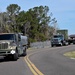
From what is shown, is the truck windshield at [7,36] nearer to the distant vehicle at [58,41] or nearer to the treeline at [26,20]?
the distant vehicle at [58,41]

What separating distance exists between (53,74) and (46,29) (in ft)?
370

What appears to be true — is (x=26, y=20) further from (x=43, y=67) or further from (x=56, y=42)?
(x=43, y=67)

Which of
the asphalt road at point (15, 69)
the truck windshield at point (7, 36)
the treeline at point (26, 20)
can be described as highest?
the treeline at point (26, 20)

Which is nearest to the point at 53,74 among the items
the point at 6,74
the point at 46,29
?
the point at 6,74

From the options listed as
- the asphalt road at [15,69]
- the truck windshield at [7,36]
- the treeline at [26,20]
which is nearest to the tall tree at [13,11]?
the treeline at [26,20]

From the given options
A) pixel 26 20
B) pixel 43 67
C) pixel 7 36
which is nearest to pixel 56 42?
pixel 26 20

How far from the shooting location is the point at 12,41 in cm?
2812

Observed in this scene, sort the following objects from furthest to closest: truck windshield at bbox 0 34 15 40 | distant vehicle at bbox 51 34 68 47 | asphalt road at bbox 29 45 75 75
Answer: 1. distant vehicle at bbox 51 34 68 47
2. truck windshield at bbox 0 34 15 40
3. asphalt road at bbox 29 45 75 75

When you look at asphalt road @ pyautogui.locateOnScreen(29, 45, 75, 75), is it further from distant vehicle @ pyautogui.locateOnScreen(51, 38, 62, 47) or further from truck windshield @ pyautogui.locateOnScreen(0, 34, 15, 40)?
distant vehicle @ pyautogui.locateOnScreen(51, 38, 62, 47)

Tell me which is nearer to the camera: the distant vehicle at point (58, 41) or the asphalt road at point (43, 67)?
the asphalt road at point (43, 67)

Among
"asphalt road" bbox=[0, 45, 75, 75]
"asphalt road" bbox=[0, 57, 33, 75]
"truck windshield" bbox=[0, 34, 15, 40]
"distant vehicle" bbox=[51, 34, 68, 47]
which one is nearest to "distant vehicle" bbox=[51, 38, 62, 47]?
"distant vehicle" bbox=[51, 34, 68, 47]

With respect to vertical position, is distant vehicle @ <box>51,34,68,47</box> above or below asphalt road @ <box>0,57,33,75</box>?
above

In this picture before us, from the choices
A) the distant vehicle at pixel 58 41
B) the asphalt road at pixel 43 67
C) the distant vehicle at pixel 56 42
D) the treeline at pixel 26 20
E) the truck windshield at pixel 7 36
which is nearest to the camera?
the asphalt road at pixel 43 67

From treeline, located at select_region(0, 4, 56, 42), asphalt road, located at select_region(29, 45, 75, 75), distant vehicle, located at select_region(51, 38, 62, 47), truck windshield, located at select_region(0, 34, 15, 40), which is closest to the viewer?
asphalt road, located at select_region(29, 45, 75, 75)
